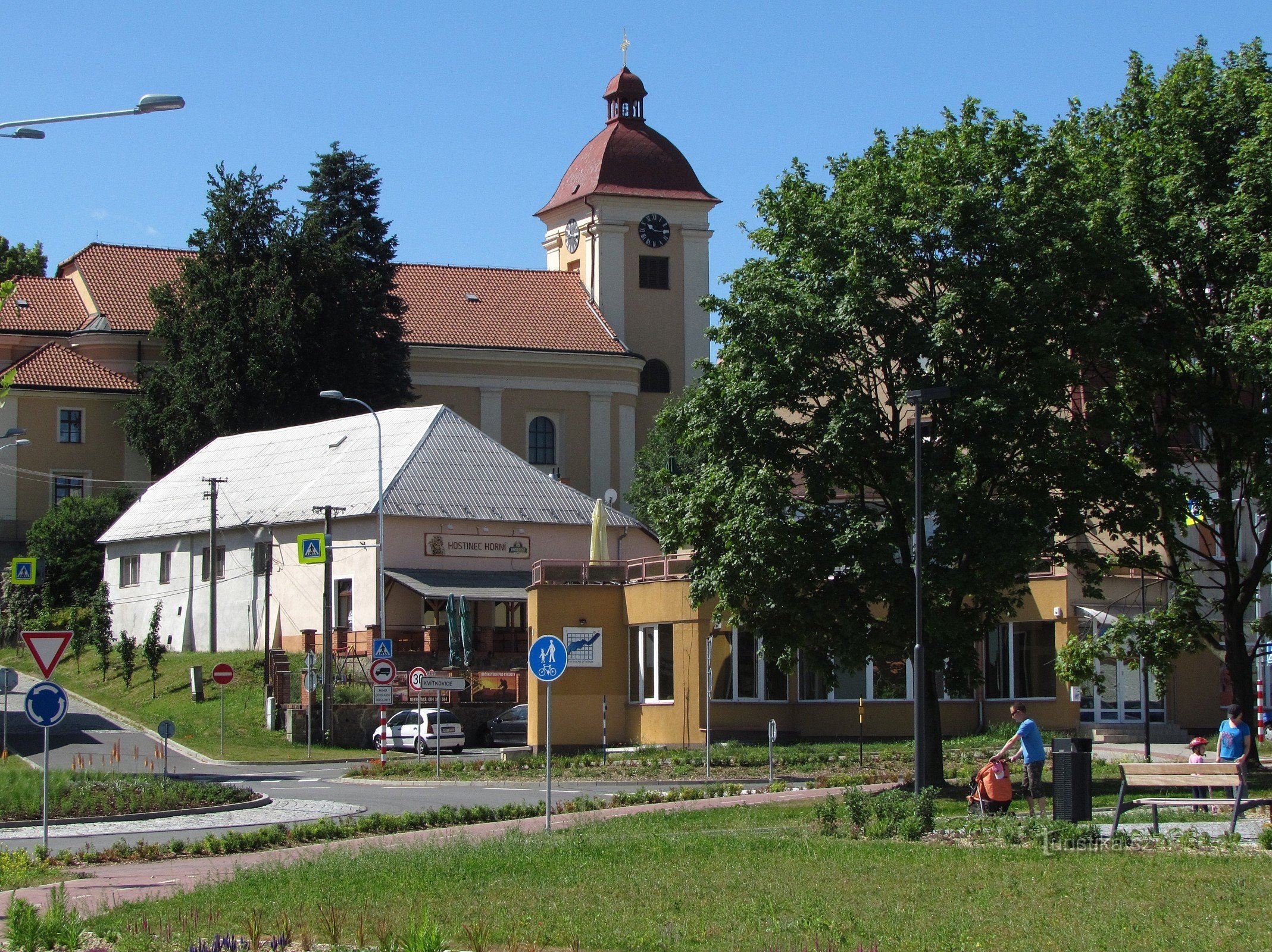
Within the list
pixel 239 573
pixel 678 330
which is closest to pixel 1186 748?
pixel 239 573

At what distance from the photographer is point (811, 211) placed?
82.1 ft

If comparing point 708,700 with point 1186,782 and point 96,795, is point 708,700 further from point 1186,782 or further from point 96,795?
point 1186,782

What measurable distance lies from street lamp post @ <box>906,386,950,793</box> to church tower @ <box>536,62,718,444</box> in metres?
58.6

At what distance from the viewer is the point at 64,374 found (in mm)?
70750

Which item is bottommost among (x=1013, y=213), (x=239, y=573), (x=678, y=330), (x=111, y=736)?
(x=111, y=736)

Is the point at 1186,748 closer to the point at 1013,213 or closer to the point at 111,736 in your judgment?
Result: the point at 1013,213

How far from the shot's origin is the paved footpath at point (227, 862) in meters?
14.8

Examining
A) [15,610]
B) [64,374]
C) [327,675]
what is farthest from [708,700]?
[64,374]

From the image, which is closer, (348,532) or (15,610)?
(348,532)

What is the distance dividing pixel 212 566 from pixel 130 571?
10.5m

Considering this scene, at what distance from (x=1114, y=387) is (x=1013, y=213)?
4099mm

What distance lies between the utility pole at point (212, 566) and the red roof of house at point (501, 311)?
66.2ft

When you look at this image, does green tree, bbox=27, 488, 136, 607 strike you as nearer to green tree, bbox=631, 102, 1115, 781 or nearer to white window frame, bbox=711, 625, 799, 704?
white window frame, bbox=711, 625, 799, 704

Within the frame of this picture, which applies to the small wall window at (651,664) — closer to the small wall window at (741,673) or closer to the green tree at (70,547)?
the small wall window at (741,673)
